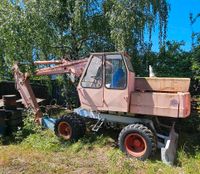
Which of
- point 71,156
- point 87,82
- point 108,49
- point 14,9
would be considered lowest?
point 71,156

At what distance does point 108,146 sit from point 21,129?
2.58 meters

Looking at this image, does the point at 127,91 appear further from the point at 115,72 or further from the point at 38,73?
the point at 38,73

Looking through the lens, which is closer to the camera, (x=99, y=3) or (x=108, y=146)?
(x=108, y=146)

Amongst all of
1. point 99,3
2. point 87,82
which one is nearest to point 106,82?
point 87,82

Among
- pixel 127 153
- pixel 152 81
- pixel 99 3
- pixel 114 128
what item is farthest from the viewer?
pixel 99 3

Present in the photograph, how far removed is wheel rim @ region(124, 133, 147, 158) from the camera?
6857 millimetres

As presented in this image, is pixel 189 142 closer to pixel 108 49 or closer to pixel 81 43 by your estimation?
pixel 108 49

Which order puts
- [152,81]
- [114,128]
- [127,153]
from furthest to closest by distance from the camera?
[114,128], [152,81], [127,153]

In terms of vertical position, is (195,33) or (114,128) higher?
(195,33)

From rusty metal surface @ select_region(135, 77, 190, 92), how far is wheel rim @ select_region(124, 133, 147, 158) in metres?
1.20

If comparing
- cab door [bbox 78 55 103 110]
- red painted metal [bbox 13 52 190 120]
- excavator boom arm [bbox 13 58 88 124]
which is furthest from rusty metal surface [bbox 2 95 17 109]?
cab door [bbox 78 55 103 110]

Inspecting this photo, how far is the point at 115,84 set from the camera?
7.14m

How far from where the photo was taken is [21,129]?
28.5 feet

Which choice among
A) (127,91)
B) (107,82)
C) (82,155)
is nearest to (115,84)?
(107,82)
